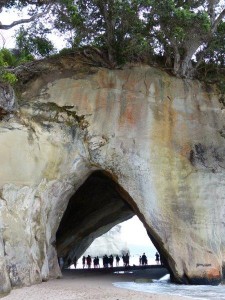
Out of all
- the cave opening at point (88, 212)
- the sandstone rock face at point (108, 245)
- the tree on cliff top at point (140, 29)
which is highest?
the tree on cliff top at point (140, 29)

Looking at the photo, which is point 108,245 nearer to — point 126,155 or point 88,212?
point 88,212

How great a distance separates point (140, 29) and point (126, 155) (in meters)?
4.60

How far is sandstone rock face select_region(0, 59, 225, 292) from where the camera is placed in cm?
1401

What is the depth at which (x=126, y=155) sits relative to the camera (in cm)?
1580

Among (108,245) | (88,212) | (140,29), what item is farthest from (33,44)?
(108,245)

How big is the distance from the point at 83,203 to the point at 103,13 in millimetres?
10715

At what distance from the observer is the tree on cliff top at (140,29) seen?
14.2m

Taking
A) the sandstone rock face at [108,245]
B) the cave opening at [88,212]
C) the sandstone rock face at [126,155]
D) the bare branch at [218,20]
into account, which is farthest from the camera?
the sandstone rock face at [108,245]

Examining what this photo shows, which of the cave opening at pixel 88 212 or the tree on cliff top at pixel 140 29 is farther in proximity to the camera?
the cave opening at pixel 88 212

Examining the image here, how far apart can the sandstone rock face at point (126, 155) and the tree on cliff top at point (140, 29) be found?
88 centimetres

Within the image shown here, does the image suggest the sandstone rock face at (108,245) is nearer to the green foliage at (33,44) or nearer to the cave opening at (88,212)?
the cave opening at (88,212)

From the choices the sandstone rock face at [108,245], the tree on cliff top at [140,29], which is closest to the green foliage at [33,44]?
the tree on cliff top at [140,29]

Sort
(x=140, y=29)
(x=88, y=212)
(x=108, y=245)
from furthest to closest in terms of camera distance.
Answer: (x=108, y=245), (x=88, y=212), (x=140, y=29)

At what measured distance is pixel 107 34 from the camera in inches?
631
